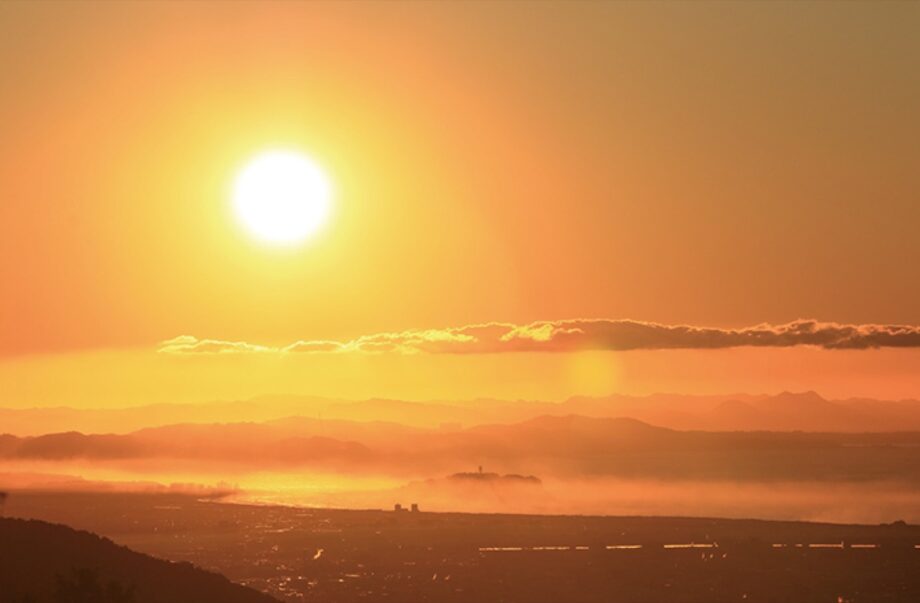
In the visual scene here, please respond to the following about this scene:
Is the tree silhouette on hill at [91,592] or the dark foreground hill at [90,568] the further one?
the dark foreground hill at [90,568]

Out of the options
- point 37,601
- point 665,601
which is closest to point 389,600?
point 665,601

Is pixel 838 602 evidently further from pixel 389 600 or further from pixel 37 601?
pixel 37 601

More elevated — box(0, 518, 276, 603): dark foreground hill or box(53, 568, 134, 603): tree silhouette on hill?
box(0, 518, 276, 603): dark foreground hill

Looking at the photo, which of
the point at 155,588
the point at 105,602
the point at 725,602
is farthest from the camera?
the point at 725,602

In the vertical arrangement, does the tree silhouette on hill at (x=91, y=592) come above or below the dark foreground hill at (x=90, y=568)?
below

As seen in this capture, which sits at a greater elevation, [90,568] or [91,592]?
[90,568]

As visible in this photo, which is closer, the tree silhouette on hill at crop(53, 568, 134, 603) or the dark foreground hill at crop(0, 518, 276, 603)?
the tree silhouette on hill at crop(53, 568, 134, 603)

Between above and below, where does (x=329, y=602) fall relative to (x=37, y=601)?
above

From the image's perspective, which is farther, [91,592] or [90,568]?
[90,568]
